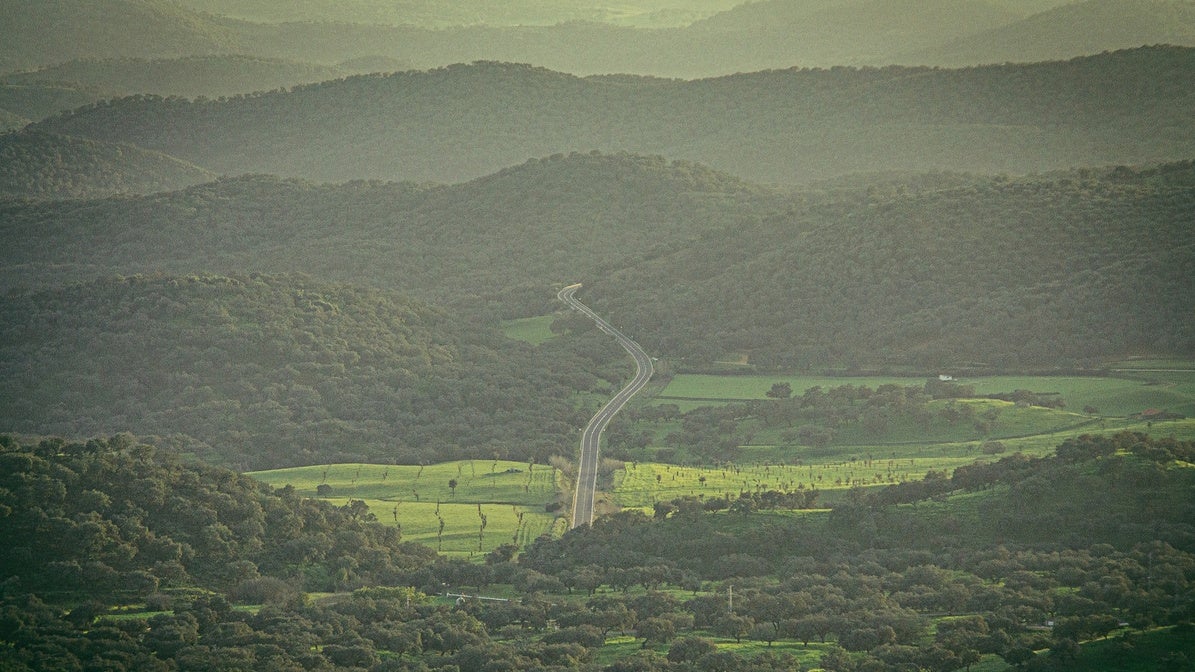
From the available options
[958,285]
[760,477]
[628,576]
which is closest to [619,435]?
[760,477]

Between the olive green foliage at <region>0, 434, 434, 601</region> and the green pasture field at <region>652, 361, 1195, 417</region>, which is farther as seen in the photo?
the green pasture field at <region>652, 361, 1195, 417</region>

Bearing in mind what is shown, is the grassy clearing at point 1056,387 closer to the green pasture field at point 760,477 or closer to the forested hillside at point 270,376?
the forested hillside at point 270,376

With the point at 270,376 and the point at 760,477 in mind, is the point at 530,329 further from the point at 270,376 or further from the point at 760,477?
the point at 760,477

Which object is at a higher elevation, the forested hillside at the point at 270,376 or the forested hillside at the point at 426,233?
the forested hillside at the point at 426,233

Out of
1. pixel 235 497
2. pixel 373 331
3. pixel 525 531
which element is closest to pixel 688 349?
pixel 373 331

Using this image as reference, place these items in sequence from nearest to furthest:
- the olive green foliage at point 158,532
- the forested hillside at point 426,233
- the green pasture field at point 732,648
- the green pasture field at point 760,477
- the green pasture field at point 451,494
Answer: the green pasture field at point 732,648, the olive green foliage at point 158,532, the green pasture field at point 451,494, the green pasture field at point 760,477, the forested hillside at point 426,233

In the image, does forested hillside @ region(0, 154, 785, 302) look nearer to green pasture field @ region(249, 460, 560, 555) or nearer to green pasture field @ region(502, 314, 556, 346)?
green pasture field @ region(502, 314, 556, 346)

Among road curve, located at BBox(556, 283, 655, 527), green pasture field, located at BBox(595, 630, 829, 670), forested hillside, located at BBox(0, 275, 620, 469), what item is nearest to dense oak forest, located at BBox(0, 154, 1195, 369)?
road curve, located at BBox(556, 283, 655, 527)

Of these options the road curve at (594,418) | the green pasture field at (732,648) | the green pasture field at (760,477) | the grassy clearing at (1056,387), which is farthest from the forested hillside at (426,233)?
the green pasture field at (732,648)
